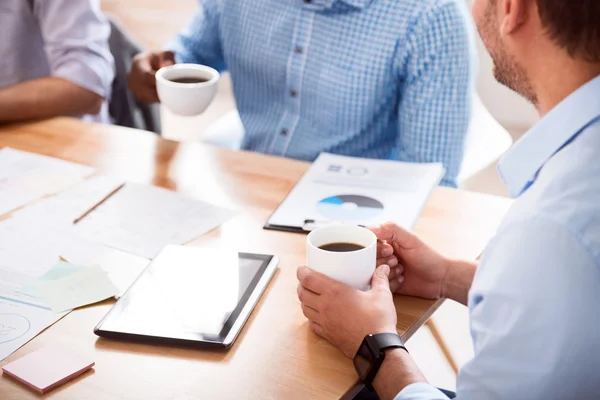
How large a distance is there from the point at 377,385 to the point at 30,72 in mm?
1450

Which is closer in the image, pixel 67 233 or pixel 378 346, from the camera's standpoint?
pixel 378 346

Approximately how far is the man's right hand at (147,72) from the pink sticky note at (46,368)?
0.86 metres

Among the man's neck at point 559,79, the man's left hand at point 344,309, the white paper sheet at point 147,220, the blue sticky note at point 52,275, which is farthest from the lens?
the white paper sheet at point 147,220

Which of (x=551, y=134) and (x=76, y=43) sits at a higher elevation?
(x=551, y=134)

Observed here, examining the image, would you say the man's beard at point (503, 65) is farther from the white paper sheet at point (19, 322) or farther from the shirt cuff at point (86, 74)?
the shirt cuff at point (86, 74)

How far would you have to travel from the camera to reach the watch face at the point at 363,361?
3.05 feet

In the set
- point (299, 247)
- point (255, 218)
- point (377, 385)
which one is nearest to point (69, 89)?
point (255, 218)

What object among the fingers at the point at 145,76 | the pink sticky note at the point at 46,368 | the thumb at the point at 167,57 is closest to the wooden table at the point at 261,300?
the pink sticky note at the point at 46,368

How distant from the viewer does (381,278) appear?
1.04m

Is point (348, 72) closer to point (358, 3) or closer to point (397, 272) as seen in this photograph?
point (358, 3)

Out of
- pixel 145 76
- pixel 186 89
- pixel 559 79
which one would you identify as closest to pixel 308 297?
pixel 559 79

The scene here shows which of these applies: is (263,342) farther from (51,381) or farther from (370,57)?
(370,57)

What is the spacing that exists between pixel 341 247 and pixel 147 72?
83cm

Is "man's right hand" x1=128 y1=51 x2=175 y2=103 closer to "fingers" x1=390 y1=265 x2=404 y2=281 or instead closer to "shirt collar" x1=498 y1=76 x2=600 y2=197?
"fingers" x1=390 y1=265 x2=404 y2=281
